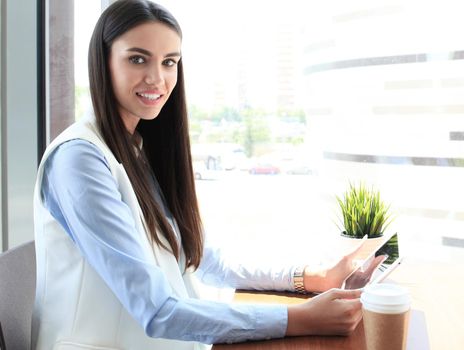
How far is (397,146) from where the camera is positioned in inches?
67.4

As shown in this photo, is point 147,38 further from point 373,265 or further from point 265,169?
point 265,169

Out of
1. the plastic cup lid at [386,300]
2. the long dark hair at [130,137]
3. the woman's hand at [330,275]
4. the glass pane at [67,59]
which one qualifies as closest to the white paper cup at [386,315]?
the plastic cup lid at [386,300]

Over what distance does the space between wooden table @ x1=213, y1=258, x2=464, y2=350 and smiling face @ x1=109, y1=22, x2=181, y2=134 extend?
47 centimetres

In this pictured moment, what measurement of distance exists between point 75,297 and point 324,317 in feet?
1.45

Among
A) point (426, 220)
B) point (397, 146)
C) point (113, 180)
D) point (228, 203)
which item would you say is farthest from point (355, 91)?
point (113, 180)

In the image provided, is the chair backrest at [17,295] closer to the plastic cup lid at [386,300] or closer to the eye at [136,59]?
the eye at [136,59]

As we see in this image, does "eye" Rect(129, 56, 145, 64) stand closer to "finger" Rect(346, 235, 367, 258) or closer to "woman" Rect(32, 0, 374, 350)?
"woman" Rect(32, 0, 374, 350)

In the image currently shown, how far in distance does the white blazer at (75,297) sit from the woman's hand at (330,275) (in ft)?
1.11

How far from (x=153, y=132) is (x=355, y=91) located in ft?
2.58

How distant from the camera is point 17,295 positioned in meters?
0.94

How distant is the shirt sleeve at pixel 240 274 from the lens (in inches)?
45.0

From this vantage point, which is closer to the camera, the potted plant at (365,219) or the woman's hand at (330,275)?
the woman's hand at (330,275)

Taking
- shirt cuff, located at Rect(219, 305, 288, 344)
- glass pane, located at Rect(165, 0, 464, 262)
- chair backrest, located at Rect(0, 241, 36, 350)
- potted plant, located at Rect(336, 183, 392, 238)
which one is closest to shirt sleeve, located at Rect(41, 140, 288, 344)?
shirt cuff, located at Rect(219, 305, 288, 344)

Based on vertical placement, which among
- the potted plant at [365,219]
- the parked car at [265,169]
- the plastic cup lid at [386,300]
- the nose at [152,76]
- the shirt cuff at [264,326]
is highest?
the nose at [152,76]
